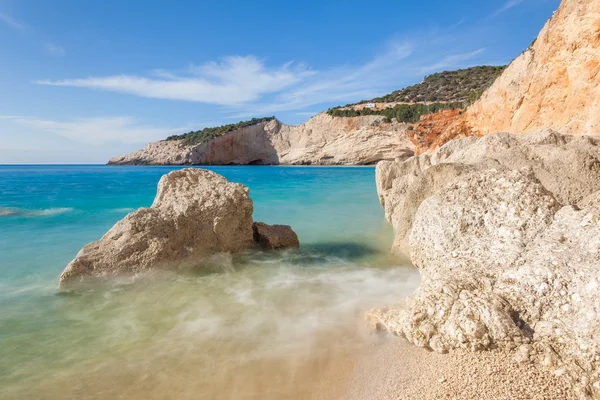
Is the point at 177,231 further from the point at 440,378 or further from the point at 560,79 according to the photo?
the point at 560,79

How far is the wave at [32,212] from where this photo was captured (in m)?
12.3

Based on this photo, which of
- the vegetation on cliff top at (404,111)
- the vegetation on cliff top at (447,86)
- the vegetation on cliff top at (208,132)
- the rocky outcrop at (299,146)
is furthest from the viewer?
the vegetation on cliff top at (208,132)

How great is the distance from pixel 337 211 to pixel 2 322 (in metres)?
9.72

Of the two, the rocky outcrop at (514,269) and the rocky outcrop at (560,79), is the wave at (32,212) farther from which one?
the rocky outcrop at (560,79)

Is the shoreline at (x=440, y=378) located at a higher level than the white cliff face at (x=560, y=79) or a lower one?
lower

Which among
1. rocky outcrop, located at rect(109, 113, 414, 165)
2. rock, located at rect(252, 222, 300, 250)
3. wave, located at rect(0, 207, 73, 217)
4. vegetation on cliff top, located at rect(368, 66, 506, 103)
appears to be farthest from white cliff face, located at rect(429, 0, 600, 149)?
rocky outcrop, located at rect(109, 113, 414, 165)

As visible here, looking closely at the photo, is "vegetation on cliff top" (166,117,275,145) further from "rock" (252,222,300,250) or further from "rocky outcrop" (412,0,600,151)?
"rock" (252,222,300,250)

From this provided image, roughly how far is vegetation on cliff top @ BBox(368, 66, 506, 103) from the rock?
50.1 m

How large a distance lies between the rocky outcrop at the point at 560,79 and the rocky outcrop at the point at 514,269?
10.4 meters

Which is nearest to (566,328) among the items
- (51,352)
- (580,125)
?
(51,352)

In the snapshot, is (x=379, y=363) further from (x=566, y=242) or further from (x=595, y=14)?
(x=595, y=14)

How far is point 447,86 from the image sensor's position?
62438 millimetres

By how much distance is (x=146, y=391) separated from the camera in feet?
9.16

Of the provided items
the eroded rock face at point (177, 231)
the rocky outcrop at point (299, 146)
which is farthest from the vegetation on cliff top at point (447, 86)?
the eroded rock face at point (177, 231)
